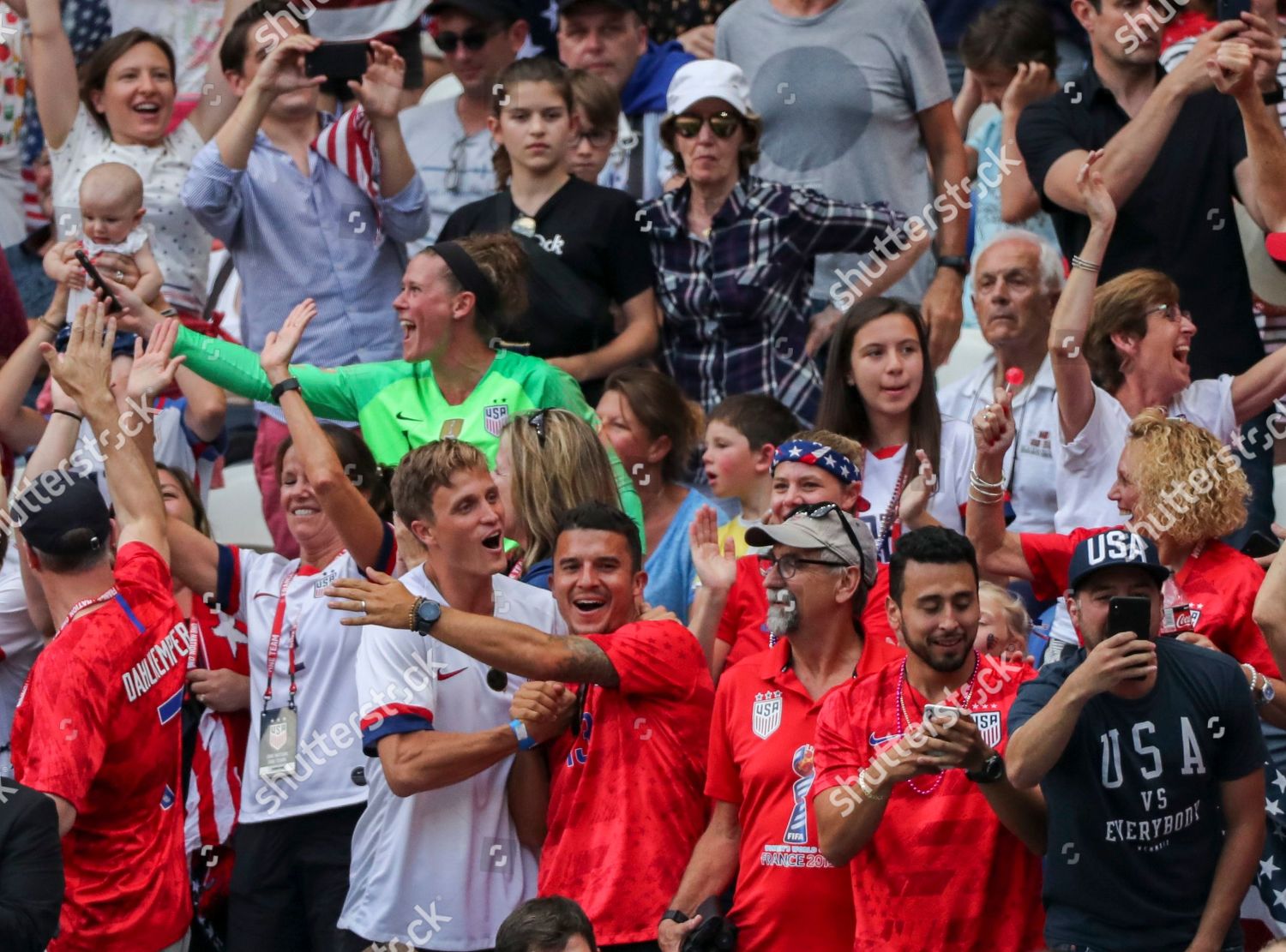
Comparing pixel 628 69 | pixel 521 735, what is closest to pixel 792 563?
pixel 521 735

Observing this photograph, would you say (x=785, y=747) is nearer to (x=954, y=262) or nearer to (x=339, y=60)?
(x=954, y=262)

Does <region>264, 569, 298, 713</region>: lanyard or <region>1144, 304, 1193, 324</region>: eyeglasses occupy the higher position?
<region>1144, 304, 1193, 324</region>: eyeglasses

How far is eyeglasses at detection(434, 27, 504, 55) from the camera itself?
335 inches

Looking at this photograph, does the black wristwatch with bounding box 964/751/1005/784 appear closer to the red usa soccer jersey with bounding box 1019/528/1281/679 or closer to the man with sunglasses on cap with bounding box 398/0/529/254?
the red usa soccer jersey with bounding box 1019/528/1281/679

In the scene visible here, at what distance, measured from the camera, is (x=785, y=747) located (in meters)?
5.21

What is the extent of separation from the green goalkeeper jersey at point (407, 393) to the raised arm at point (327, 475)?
0.36 meters

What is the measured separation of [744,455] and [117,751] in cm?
219

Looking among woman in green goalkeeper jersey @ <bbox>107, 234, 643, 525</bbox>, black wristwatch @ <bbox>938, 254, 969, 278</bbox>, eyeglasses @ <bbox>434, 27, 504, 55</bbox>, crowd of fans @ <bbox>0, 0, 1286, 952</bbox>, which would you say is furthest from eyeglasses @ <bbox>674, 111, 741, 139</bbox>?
eyeglasses @ <bbox>434, 27, 504, 55</bbox>

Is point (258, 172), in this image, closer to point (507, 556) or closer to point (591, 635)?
point (507, 556)

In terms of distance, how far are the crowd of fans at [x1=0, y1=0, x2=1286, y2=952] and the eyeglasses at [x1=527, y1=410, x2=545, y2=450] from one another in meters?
0.02

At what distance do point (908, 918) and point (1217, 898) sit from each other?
74 centimetres

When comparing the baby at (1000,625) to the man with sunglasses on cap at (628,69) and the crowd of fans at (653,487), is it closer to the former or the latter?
the crowd of fans at (653,487)

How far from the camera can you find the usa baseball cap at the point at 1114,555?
4750 millimetres

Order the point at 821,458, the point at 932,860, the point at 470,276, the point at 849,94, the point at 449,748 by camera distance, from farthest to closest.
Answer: the point at 849,94 → the point at 470,276 → the point at 821,458 → the point at 449,748 → the point at 932,860
